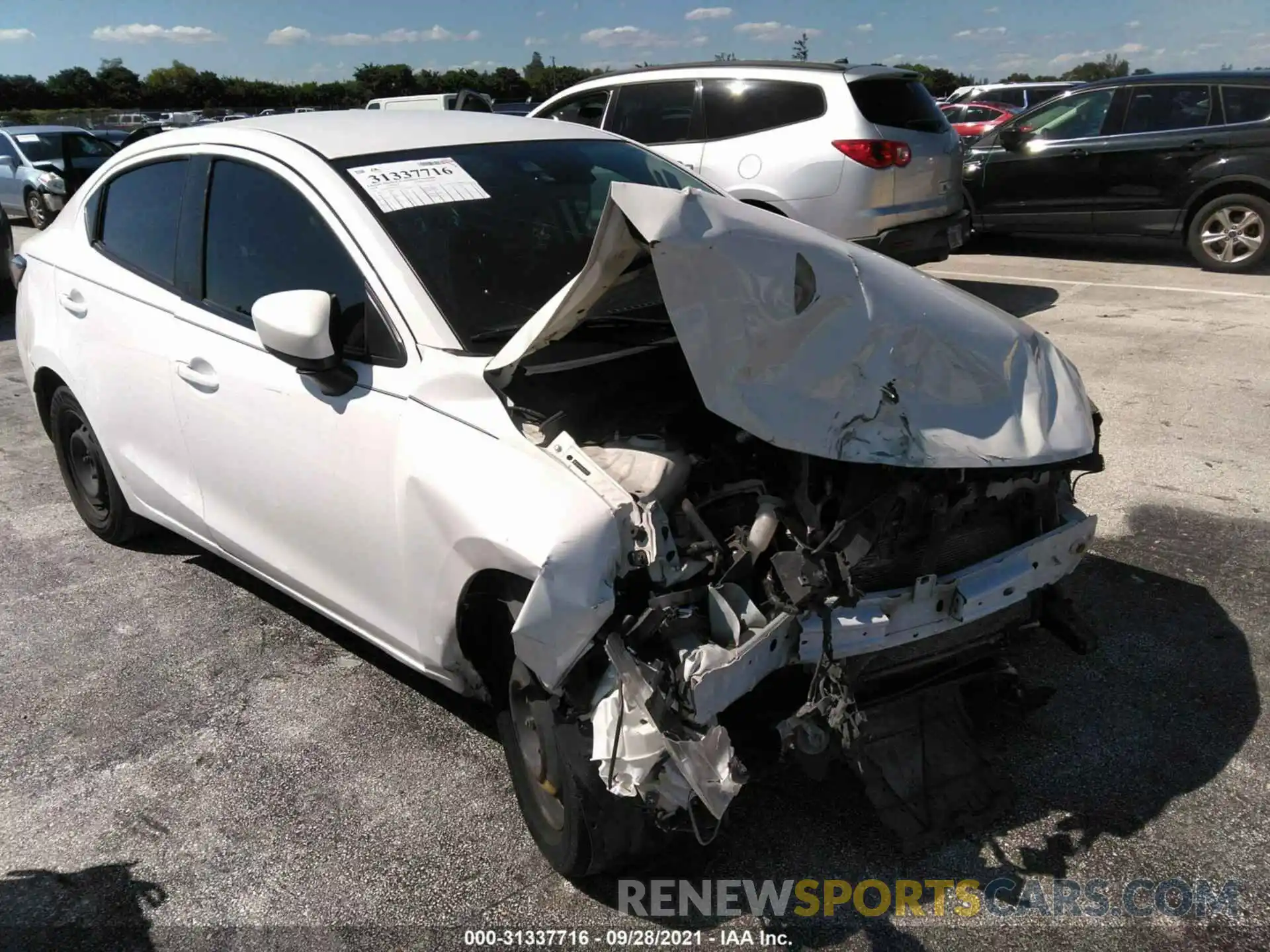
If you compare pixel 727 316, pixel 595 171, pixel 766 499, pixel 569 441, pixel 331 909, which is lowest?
pixel 331 909

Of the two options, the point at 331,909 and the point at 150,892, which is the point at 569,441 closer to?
the point at 331,909

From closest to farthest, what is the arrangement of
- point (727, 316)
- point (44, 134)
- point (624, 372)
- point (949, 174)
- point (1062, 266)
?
point (727, 316) → point (624, 372) → point (949, 174) → point (1062, 266) → point (44, 134)

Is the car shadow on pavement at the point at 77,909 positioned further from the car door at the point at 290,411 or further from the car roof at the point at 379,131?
the car roof at the point at 379,131

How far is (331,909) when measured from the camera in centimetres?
259

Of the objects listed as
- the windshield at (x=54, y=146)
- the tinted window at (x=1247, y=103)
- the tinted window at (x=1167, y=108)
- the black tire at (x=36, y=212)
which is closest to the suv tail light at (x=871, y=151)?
the tinted window at (x=1167, y=108)

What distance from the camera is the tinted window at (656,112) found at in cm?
845

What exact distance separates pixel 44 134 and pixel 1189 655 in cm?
1826

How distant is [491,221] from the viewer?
3254 mm

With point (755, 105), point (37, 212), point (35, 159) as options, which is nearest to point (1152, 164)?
point (755, 105)

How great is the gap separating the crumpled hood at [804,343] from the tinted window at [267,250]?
2.24 feet

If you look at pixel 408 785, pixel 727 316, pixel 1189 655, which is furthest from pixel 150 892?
pixel 1189 655

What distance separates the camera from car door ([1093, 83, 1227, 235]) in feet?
31.0

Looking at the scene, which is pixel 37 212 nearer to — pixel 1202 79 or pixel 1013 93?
pixel 1202 79

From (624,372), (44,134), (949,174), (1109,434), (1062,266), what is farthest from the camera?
(44,134)
